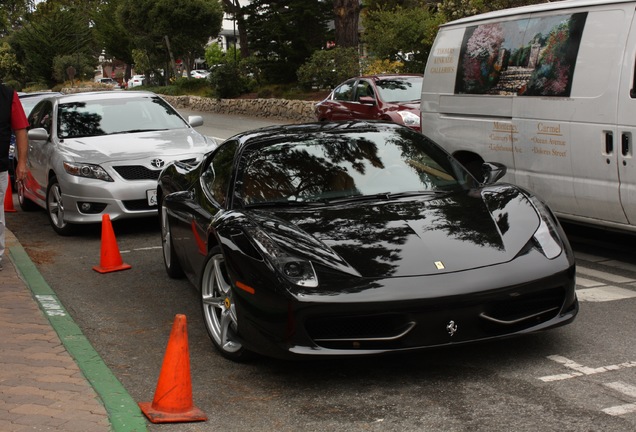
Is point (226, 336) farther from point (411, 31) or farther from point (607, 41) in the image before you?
point (411, 31)

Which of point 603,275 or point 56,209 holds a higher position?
point 56,209

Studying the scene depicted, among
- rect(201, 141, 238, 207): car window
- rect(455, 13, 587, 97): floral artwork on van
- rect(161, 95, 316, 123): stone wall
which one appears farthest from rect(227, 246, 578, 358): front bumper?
rect(161, 95, 316, 123): stone wall

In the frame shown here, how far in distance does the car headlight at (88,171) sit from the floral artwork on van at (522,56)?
4062 mm

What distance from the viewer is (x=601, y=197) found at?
26.0 feet

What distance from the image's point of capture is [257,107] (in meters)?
35.8

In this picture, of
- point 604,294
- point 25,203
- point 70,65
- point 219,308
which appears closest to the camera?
point 219,308

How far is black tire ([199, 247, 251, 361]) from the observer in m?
5.67

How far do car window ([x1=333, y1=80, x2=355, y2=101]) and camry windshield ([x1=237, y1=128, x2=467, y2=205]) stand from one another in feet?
39.2

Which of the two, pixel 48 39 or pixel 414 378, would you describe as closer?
pixel 414 378

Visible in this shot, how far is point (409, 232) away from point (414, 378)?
864mm

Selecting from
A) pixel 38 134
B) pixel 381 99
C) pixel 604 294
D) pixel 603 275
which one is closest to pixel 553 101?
pixel 603 275

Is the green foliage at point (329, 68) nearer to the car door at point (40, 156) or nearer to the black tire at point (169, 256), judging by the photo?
the car door at point (40, 156)

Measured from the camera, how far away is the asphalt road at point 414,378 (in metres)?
4.63

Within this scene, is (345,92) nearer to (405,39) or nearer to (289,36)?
(405,39)
